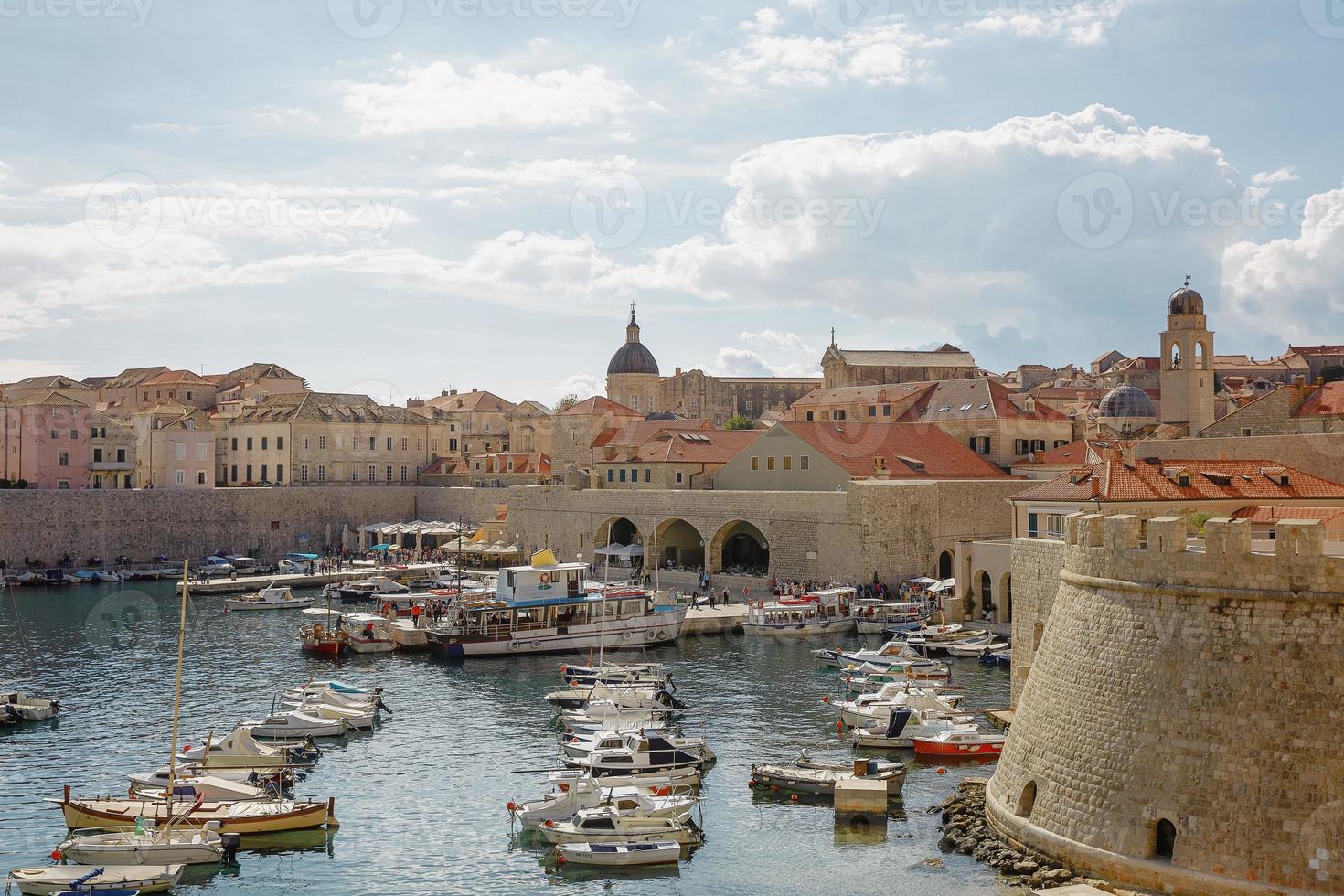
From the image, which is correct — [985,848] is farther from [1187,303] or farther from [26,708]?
[1187,303]

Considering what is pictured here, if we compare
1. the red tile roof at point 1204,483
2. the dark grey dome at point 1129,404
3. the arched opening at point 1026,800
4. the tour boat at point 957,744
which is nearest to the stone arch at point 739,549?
the dark grey dome at point 1129,404

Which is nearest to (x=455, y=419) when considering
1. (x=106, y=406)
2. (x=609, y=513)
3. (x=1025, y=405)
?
(x=106, y=406)

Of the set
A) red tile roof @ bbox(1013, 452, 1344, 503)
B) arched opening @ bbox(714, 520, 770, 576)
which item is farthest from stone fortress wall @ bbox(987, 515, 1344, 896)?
arched opening @ bbox(714, 520, 770, 576)

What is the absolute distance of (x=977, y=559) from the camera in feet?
159

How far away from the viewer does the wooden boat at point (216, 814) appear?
24.5 meters

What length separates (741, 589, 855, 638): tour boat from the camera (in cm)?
4847

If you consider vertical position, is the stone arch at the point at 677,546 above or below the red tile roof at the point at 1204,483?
below

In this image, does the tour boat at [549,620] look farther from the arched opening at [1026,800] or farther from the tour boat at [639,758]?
the arched opening at [1026,800]

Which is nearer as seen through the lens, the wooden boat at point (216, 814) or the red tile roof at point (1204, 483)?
the wooden boat at point (216, 814)

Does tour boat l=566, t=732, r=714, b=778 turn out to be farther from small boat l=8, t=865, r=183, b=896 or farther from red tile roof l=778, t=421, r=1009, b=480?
red tile roof l=778, t=421, r=1009, b=480

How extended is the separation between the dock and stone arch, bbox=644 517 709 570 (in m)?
12.8

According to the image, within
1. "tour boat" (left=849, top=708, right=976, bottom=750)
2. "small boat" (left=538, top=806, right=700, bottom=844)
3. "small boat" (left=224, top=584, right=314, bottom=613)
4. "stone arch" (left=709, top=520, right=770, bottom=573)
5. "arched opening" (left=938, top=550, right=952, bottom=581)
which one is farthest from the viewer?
"stone arch" (left=709, top=520, right=770, bottom=573)

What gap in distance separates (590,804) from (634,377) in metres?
80.9

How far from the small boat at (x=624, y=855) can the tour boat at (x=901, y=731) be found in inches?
334
